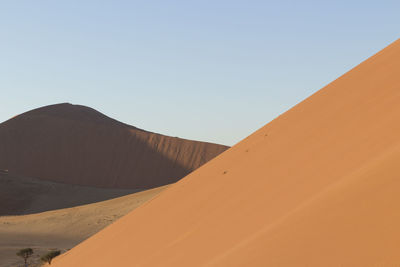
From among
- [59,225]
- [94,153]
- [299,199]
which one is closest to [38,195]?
[59,225]

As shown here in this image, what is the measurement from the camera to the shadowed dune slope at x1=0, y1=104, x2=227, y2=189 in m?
53.9

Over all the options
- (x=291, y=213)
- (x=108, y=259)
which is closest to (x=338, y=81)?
(x=108, y=259)

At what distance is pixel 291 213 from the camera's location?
515 centimetres

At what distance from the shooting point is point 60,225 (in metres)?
30.0

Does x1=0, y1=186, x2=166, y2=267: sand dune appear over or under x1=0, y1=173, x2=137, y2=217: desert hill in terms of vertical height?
under

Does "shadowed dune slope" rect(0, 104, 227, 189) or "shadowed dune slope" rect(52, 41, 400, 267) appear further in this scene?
"shadowed dune slope" rect(0, 104, 227, 189)

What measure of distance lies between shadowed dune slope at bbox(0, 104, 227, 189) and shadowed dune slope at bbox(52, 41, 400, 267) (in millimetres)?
42674

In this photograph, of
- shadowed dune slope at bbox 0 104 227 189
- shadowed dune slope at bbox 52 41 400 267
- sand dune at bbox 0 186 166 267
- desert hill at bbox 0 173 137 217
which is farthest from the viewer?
shadowed dune slope at bbox 0 104 227 189

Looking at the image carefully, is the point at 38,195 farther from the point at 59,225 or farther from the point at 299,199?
the point at 299,199

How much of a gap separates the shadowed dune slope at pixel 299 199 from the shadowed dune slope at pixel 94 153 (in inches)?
1680

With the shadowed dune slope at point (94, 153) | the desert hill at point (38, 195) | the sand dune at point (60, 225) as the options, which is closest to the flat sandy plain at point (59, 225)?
the sand dune at point (60, 225)

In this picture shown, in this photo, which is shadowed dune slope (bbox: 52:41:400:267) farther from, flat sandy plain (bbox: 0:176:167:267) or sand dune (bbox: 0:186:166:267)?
sand dune (bbox: 0:186:166:267)

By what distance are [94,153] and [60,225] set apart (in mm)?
27700

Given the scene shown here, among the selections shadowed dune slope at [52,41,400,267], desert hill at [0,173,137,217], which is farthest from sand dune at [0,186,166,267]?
shadowed dune slope at [52,41,400,267]
